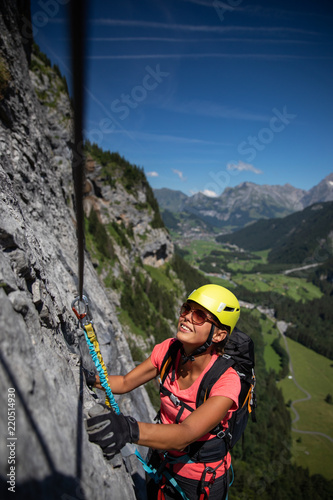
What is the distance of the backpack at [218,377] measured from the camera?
361cm

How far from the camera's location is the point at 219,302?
4.00 m

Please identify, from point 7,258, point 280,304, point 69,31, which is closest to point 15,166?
point 7,258

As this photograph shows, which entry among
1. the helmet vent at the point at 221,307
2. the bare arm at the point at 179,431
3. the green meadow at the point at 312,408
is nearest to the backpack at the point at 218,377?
the bare arm at the point at 179,431

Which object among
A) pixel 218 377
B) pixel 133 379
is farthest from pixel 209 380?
pixel 133 379

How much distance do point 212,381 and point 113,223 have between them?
63.2 metres

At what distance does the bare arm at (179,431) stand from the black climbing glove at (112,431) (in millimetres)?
114

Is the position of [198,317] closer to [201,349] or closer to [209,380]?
[201,349]

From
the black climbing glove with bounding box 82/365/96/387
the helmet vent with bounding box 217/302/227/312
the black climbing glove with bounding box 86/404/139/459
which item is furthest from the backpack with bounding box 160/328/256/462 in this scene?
the black climbing glove with bounding box 82/365/96/387

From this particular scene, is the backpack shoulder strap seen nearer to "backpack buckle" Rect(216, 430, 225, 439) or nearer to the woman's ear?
the woman's ear

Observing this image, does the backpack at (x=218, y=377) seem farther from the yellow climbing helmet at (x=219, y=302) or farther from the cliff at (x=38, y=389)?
the cliff at (x=38, y=389)

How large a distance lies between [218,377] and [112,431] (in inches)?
61.3

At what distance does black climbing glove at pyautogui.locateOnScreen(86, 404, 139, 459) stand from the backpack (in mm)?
1109

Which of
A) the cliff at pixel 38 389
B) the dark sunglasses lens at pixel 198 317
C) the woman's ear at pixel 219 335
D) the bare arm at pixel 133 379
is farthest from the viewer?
the bare arm at pixel 133 379

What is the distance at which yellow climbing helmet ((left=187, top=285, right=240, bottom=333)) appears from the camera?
3.95 meters
